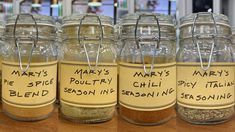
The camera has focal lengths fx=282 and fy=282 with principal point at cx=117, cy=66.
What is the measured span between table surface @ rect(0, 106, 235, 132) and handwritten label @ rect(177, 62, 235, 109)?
0.09 feet

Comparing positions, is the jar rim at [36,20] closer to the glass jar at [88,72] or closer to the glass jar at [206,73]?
the glass jar at [88,72]

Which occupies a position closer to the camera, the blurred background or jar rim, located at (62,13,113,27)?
jar rim, located at (62,13,113,27)

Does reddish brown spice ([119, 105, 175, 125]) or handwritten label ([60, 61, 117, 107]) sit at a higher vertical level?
handwritten label ([60, 61, 117, 107])

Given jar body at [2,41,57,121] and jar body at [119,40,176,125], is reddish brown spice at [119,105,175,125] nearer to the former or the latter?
jar body at [119,40,176,125]

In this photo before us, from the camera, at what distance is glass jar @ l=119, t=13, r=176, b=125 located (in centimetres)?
36

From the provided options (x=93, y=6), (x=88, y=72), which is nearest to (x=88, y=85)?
(x=88, y=72)

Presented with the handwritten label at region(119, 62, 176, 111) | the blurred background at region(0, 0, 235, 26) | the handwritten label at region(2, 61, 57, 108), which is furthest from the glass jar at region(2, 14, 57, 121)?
the blurred background at region(0, 0, 235, 26)

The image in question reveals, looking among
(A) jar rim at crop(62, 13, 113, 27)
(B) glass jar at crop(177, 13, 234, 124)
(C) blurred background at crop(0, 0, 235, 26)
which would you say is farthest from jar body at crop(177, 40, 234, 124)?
(C) blurred background at crop(0, 0, 235, 26)

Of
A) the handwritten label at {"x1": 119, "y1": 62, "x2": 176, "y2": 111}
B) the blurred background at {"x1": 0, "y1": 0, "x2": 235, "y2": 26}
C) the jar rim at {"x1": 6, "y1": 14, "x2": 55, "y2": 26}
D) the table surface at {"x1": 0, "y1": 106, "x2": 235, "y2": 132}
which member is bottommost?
the table surface at {"x1": 0, "y1": 106, "x2": 235, "y2": 132}

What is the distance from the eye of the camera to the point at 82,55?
1.23 ft

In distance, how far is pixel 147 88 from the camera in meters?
0.35

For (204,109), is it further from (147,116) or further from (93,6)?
(93,6)

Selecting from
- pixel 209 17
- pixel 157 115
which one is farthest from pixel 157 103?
pixel 209 17

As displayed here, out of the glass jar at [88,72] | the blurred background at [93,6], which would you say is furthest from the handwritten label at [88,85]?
the blurred background at [93,6]
